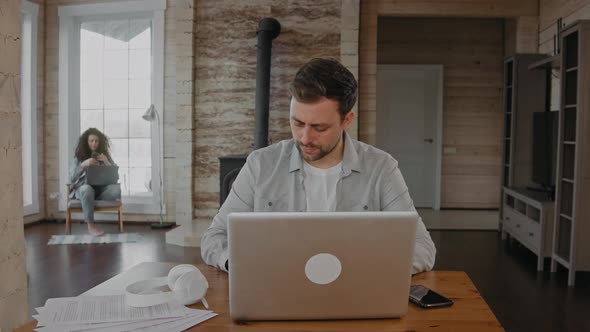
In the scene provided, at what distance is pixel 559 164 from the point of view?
440 centimetres

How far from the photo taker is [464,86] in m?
8.15

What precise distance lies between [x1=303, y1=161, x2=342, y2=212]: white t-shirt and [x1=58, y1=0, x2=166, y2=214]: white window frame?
16.0 feet

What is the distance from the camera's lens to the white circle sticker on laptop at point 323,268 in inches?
46.4

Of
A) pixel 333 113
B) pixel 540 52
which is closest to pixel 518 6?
pixel 540 52

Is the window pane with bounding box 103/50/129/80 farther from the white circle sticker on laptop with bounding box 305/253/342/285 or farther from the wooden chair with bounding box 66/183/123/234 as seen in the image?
the white circle sticker on laptop with bounding box 305/253/342/285

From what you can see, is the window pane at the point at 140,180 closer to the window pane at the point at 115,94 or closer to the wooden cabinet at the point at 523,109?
the window pane at the point at 115,94

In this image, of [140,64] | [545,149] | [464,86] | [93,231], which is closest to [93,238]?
[93,231]

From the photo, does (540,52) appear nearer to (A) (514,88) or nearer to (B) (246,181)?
(A) (514,88)

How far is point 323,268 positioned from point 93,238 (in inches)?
201

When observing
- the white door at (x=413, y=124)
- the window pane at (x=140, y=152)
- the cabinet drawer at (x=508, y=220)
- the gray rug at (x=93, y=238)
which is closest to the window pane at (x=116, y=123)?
the window pane at (x=140, y=152)

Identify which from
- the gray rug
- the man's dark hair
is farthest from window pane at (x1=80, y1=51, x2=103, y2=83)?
the man's dark hair

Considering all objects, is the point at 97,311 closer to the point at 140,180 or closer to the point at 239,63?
the point at 239,63

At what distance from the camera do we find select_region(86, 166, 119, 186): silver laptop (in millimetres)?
6102

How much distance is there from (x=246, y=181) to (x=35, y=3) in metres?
5.83
